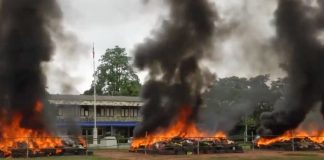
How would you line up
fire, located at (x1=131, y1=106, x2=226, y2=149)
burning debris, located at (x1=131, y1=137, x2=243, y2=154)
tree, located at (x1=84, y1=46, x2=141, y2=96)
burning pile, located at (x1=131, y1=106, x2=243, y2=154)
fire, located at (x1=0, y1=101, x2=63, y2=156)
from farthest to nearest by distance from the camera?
tree, located at (x1=84, y1=46, x2=141, y2=96)
fire, located at (x1=131, y1=106, x2=226, y2=149)
burning pile, located at (x1=131, y1=106, x2=243, y2=154)
burning debris, located at (x1=131, y1=137, x2=243, y2=154)
fire, located at (x1=0, y1=101, x2=63, y2=156)

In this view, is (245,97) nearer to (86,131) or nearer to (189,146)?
(86,131)

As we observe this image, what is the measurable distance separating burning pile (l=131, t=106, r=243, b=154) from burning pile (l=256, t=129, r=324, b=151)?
4.20 metres

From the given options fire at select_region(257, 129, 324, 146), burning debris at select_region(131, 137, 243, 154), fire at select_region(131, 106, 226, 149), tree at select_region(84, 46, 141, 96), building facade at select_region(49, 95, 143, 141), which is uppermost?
tree at select_region(84, 46, 141, 96)

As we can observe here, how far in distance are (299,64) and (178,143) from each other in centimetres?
1461

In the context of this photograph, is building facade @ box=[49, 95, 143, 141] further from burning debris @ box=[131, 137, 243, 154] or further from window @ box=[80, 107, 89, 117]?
burning debris @ box=[131, 137, 243, 154]

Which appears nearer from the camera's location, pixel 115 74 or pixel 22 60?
pixel 22 60

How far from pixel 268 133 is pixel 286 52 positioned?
725cm

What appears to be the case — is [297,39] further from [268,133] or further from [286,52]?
[268,133]

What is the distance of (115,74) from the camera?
9288 cm

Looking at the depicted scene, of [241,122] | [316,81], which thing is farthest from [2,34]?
[241,122]

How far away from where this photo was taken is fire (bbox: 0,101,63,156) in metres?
34.3

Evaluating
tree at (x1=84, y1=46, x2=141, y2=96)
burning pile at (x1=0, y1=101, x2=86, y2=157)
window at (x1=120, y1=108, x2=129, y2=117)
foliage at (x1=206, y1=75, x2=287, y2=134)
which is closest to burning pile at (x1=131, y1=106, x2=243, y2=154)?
burning pile at (x1=0, y1=101, x2=86, y2=157)

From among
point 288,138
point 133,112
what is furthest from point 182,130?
point 133,112

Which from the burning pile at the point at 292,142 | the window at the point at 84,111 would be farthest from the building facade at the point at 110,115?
the burning pile at the point at 292,142
